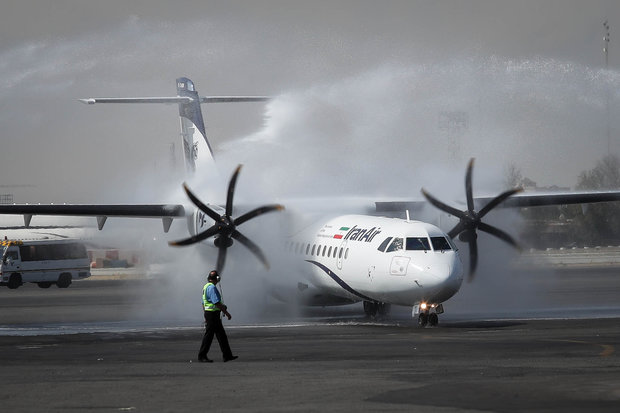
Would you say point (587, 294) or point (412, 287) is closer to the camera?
point (412, 287)

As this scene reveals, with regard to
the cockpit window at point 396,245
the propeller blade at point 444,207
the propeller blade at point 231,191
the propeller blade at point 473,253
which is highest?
the propeller blade at point 231,191

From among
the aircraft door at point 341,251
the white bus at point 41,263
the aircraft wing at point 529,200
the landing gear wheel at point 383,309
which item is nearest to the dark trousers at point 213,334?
the aircraft door at point 341,251

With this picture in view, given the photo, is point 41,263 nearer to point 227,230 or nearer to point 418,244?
point 227,230

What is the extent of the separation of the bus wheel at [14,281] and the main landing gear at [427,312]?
35.8 m

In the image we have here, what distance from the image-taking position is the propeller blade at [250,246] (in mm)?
32781

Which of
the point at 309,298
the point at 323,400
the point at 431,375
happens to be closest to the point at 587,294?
the point at 309,298

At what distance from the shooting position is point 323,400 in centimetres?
1534

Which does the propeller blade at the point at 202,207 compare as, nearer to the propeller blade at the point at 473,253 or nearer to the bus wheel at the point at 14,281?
the propeller blade at the point at 473,253

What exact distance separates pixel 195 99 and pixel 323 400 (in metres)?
27.1

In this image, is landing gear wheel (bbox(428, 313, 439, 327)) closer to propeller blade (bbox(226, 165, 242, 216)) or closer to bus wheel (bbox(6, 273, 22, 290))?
propeller blade (bbox(226, 165, 242, 216))

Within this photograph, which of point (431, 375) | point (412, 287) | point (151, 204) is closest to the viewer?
point (431, 375)

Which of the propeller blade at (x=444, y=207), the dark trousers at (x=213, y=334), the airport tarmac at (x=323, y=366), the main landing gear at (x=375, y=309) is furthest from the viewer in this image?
the main landing gear at (x=375, y=309)

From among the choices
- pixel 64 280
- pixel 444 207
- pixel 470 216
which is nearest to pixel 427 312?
pixel 470 216

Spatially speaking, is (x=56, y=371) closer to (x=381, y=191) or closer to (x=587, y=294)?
(x=381, y=191)
